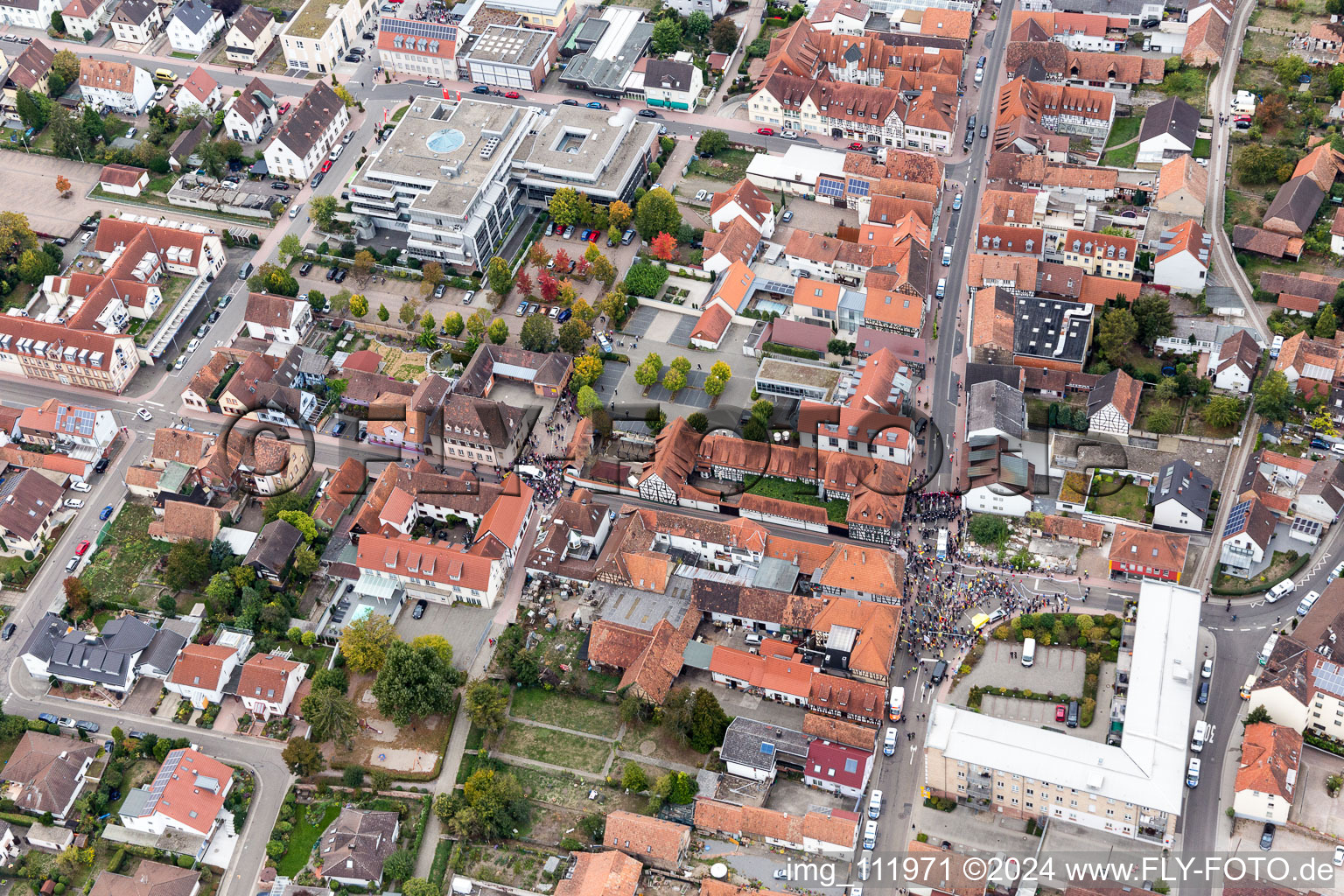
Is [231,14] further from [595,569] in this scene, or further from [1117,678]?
[1117,678]

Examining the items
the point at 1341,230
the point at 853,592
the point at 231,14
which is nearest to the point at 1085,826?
the point at 853,592

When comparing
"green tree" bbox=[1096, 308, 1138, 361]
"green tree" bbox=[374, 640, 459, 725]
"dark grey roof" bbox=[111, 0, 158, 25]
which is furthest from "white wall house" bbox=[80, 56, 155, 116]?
"green tree" bbox=[1096, 308, 1138, 361]

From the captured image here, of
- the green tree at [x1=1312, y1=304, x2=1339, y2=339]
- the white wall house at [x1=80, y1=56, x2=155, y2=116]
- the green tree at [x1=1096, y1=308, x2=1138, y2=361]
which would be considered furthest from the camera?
the white wall house at [x1=80, y1=56, x2=155, y2=116]

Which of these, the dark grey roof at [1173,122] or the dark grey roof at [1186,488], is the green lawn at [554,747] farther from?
the dark grey roof at [1173,122]

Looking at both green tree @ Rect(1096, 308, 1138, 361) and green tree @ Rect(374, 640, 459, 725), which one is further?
green tree @ Rect(1096, 308, 1138, 361)

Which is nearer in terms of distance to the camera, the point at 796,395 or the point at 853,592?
the point at 853,592

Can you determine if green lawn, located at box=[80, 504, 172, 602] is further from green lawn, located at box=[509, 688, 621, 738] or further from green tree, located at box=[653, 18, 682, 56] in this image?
green tree, located at box=[653, 18, 682, 56]
